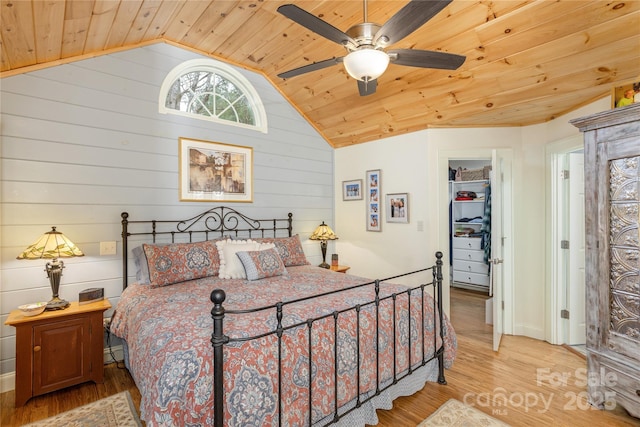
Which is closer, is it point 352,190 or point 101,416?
point 101,416

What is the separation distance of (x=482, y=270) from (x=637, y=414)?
346 cm

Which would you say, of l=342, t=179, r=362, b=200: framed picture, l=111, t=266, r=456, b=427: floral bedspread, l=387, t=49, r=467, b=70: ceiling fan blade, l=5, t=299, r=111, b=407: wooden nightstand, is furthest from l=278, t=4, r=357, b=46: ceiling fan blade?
l=342, t=179, r=362, b=200: framed picture

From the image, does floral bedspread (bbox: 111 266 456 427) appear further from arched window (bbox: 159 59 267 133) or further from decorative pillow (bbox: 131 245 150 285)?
arched window (bbox: 159 59 267 133)

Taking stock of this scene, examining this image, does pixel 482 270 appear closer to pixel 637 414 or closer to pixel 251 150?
pixel 637 414

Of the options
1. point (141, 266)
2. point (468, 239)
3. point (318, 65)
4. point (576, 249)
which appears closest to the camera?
point (318, 65)

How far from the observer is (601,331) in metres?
2.21

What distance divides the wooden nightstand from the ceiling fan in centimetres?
256

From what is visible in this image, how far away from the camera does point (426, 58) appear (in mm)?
1873

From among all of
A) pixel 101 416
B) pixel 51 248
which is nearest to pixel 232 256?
pixel 51 248

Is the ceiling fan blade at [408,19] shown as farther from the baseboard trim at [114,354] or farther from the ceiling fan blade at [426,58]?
the baseboard trim at [114,354]

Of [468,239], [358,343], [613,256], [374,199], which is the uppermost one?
[374,199]

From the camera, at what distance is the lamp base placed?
2381mm

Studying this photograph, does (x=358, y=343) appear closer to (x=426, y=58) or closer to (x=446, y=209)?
(x=426, y=58)

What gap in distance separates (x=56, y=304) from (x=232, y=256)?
135cm
